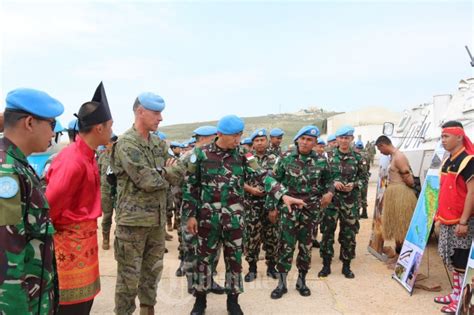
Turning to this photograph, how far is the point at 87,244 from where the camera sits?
101 inches

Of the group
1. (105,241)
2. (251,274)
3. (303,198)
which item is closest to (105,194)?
(105,241)

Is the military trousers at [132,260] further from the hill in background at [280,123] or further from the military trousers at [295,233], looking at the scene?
the hill in background at [280,123]

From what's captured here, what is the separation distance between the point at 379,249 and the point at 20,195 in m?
6.21

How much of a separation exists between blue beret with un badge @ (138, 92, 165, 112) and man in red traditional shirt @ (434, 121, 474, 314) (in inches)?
125

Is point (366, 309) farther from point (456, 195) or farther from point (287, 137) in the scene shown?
point (287, 137)

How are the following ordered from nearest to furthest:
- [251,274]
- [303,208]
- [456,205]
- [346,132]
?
[456,205] → [303,208] → [251,274] → [346,132]

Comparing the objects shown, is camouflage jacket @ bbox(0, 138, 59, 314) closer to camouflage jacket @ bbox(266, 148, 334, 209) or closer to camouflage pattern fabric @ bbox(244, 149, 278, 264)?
camouflage jacket @ bbox(266, 148, 334, 209)

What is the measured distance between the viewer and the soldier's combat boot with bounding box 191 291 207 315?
4.23 meters

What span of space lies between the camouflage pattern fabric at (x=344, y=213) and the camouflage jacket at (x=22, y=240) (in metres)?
4.54

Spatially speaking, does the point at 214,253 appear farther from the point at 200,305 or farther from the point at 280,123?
the point at 280,123

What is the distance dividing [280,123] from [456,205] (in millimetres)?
49403

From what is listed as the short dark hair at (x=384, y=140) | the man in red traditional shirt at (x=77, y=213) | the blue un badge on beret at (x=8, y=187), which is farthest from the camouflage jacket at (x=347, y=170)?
the blue un badge on beret at (x=8, y=187)

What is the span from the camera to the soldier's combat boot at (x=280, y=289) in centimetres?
481

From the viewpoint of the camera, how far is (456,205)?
4.22 metres
